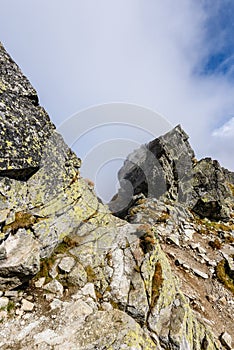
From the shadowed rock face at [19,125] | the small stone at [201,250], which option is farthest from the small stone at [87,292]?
the small stone at [201,250]

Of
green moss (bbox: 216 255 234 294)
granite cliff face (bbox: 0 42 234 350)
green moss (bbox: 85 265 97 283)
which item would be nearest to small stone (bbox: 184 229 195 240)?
green moss (bbox: 216 255 234 294)

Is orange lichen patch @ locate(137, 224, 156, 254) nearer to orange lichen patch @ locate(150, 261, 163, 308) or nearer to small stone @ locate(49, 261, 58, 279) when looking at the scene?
orange lichen patch @ locate(150, 261, 163, 308)

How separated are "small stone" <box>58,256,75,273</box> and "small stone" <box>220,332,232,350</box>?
25.5ft

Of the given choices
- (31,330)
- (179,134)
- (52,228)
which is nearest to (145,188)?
(179,134)

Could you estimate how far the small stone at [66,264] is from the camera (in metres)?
7.18

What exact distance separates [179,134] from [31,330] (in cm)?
2885

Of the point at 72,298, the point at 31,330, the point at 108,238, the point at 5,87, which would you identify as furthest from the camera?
the point at 108,238

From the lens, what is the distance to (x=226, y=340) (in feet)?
31.3

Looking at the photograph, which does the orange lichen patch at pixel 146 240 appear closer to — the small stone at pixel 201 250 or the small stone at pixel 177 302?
the small stone at pixel 177 302

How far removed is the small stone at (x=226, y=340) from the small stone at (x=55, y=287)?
25.9ft

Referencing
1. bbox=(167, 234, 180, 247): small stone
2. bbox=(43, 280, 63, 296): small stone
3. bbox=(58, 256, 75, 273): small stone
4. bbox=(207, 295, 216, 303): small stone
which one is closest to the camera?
bbox=(43, 280, 63, 296): small stone

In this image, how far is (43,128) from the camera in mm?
8406

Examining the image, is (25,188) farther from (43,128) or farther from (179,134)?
(179,134)

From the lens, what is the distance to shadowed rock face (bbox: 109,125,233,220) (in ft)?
83.9
